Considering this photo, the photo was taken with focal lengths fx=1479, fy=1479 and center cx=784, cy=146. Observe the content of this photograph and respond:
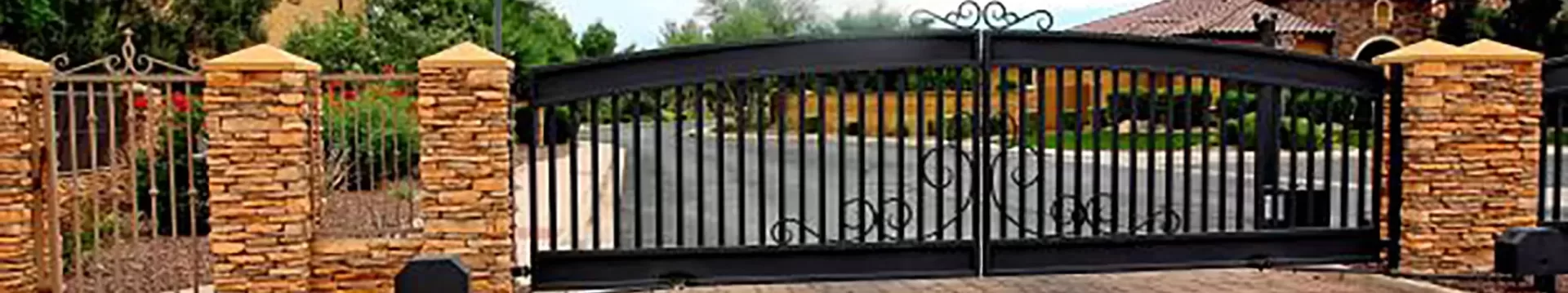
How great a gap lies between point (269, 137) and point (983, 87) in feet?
11.8

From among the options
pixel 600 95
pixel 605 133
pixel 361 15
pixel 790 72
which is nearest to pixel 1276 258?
pixel 790 72

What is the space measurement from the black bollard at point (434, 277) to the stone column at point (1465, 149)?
5246mm

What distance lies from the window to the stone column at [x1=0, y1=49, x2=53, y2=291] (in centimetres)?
3717

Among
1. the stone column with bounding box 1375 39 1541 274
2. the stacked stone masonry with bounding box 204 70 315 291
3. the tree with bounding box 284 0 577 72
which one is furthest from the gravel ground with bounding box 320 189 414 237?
the tree with bounding box 284 0 577 72

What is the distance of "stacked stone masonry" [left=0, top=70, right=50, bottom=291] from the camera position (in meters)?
7.27

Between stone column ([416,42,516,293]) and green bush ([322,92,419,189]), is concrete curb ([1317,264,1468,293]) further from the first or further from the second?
green bush ([322,92,419,189])

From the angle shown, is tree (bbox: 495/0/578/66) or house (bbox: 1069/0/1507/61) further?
house (bbox: 1069/0/1507/61)

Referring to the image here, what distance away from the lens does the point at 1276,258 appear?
8445 mm

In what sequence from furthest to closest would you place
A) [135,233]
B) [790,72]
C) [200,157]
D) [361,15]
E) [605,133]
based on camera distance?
[605,133]
[361,15]
[200,157]
[135,233]
[790,72]

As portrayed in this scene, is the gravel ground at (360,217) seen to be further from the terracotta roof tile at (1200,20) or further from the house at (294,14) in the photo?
the terracotta roof tile at (1200,20)

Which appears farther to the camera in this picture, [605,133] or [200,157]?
[605,133]

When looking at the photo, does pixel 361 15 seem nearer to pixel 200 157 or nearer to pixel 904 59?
pixel 200 157

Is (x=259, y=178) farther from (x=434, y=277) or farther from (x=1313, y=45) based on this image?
(x=1313, y=45)

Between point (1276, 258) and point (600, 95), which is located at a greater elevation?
point (600, 95)
